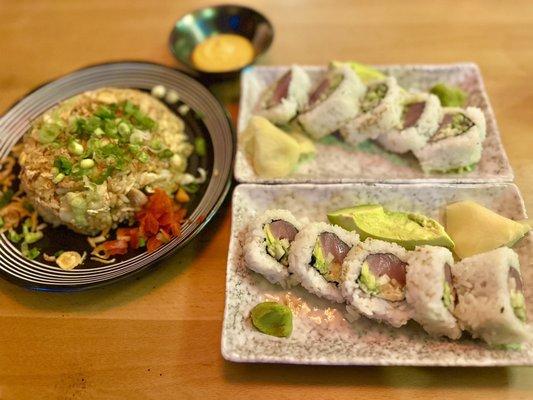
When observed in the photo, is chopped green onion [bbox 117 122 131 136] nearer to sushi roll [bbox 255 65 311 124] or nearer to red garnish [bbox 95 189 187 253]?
red garnish [bbox 95 189 187 253]

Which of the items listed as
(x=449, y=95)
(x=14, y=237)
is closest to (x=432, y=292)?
(x=449, y=95)

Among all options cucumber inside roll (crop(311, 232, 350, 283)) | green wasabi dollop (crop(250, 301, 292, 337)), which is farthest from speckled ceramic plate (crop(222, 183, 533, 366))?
cucumber inside roll (crop(311, 232, 350, 283))

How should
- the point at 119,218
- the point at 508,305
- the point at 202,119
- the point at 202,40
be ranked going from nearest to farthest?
1. the point at 508,305
2. the point at 119,218
3. the point at 202,119
4. the point at 202,40

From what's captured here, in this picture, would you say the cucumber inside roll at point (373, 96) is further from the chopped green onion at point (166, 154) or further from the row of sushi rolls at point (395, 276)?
the chopped green onion at point (166, 154)

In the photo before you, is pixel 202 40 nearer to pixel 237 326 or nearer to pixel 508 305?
pixel 237 326

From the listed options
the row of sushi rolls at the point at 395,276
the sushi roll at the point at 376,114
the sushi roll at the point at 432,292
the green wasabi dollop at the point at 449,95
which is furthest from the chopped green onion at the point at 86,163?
the green wasabi dollop at the point at 449,95

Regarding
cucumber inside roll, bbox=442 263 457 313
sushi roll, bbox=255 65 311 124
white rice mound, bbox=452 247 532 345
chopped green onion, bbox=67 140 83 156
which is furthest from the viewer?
sushi roll, bbox=255 65 311 124

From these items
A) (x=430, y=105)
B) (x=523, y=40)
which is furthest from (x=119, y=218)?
(x=523, y=40)
